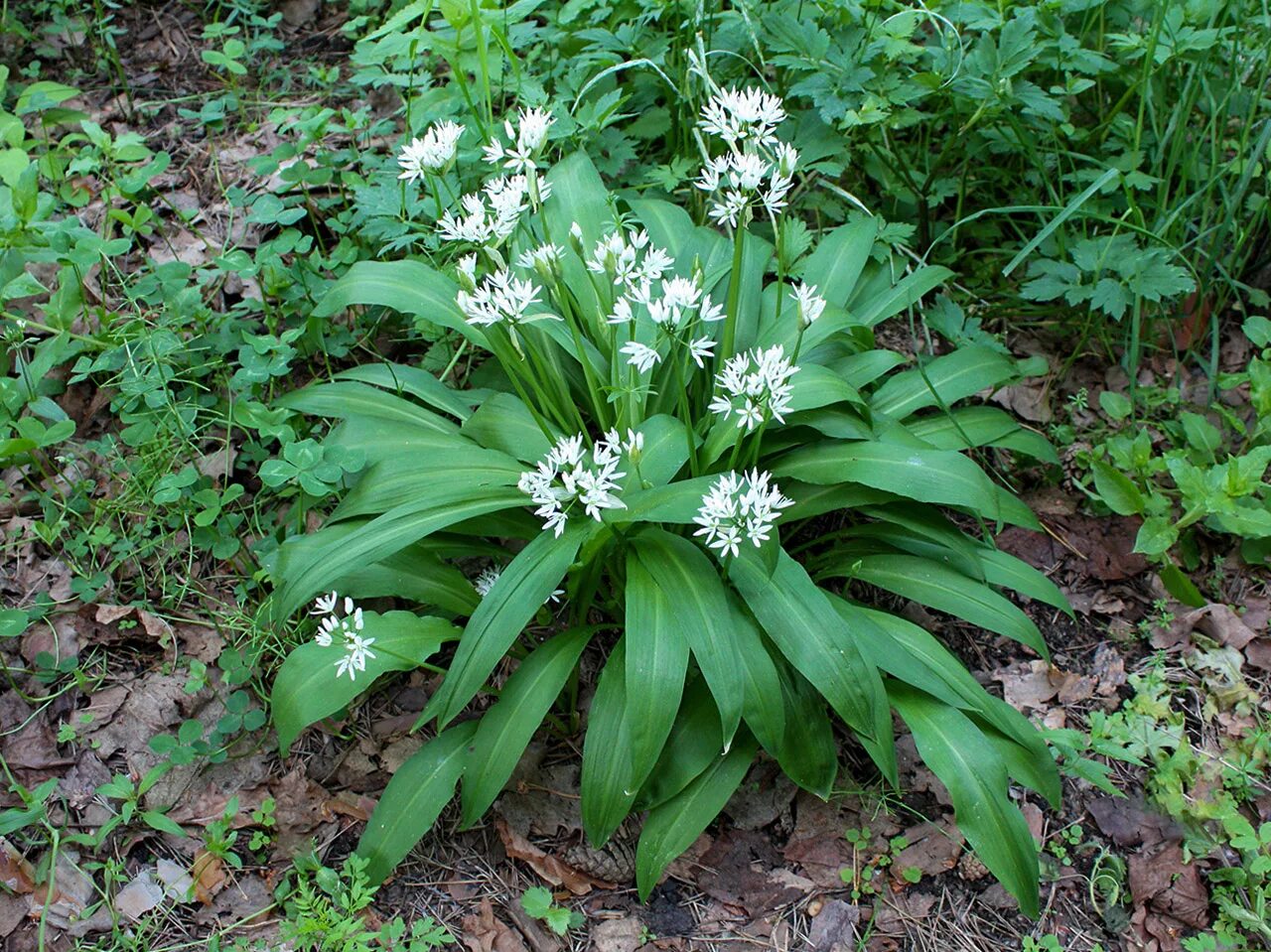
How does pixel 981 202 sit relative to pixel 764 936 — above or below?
above

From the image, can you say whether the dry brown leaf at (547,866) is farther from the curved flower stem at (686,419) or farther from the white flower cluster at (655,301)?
the white flower cluster at (655,301)

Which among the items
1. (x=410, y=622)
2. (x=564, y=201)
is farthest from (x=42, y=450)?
(x=564, y=201)

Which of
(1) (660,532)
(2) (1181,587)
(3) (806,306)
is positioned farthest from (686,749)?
(2) (1181,587)

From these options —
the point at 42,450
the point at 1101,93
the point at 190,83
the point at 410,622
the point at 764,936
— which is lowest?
the point at 764,936

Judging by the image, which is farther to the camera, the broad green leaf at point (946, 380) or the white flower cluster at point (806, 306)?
the broad green leaf at point (946, 380)

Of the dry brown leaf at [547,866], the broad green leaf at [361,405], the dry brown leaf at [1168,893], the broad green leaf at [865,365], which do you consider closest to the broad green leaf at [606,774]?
the dry brown leaf at [547,866]

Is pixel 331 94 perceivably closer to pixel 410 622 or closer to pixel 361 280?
pixel 361 280
